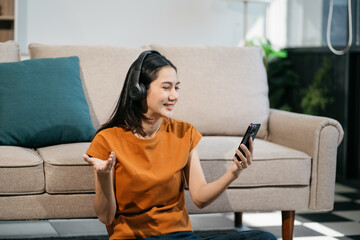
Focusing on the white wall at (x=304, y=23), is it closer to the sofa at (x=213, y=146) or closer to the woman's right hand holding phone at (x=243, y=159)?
the sofa at (x=213, y=146)

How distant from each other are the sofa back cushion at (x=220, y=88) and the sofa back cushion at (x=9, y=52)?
0.73 m

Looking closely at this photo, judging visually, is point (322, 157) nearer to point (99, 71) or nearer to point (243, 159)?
point (243, 159)

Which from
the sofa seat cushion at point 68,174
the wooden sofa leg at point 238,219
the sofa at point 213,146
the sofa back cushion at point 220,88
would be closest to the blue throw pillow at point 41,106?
the sofa at point 213,146

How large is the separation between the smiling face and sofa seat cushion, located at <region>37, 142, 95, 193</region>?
0.60m

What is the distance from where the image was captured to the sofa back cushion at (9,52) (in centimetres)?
274

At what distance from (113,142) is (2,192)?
67 cm

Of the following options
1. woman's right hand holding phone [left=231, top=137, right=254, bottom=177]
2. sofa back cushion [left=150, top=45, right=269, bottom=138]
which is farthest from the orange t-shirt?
sofa back cushion [left=150, top=45, right=269, bottom=138]

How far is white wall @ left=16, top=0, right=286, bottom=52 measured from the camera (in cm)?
509

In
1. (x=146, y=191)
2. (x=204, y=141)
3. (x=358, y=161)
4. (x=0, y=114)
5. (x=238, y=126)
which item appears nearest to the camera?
(x=146, y=191)

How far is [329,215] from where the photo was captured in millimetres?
3359

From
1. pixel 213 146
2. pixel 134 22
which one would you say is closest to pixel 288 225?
pixel 213 146

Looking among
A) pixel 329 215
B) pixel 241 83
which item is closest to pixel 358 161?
pixel 329 215

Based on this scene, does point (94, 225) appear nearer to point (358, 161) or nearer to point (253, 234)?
point (253, 234)

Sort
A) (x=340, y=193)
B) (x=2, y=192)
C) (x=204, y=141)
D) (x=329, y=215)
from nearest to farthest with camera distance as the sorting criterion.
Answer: (x=2, y=192) < (x=204, y=141) < (x=329, y=215) < (x=340, y=193)
